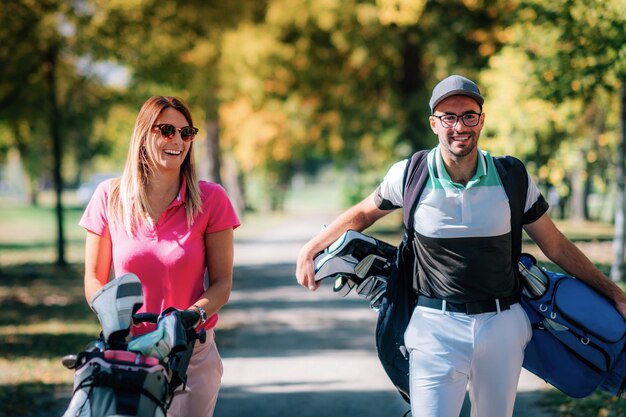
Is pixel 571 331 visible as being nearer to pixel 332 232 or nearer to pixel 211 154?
pixel 332 232

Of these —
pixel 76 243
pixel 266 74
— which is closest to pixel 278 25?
pixel 266 74

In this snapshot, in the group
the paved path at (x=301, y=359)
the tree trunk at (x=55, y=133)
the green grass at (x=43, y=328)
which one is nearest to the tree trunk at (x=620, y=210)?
the green grass at (x=43, y=328)

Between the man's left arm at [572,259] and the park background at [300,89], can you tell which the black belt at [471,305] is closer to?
the man's left arm at [572,259]

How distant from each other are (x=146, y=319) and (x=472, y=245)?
136 cm

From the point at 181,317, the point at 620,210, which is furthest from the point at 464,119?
the point at 620,210

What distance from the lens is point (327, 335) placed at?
387 inches

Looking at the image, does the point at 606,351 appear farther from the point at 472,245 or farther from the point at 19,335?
the point at 19,335

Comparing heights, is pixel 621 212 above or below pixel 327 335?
above

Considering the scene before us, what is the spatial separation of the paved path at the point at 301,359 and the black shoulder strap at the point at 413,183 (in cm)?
311

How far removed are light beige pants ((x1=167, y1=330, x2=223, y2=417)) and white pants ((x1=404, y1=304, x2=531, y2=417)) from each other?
86 cm

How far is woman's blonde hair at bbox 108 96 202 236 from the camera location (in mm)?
3332

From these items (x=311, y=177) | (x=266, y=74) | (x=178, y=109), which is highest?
(x=266, y=74)

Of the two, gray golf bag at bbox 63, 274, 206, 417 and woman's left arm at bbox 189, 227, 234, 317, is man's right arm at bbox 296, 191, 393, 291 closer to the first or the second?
woman's left arm at bbox 189, 227, 234, 317

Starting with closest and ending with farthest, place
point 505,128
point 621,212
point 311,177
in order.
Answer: point 621,212 < point 505,128 < point 311,177
